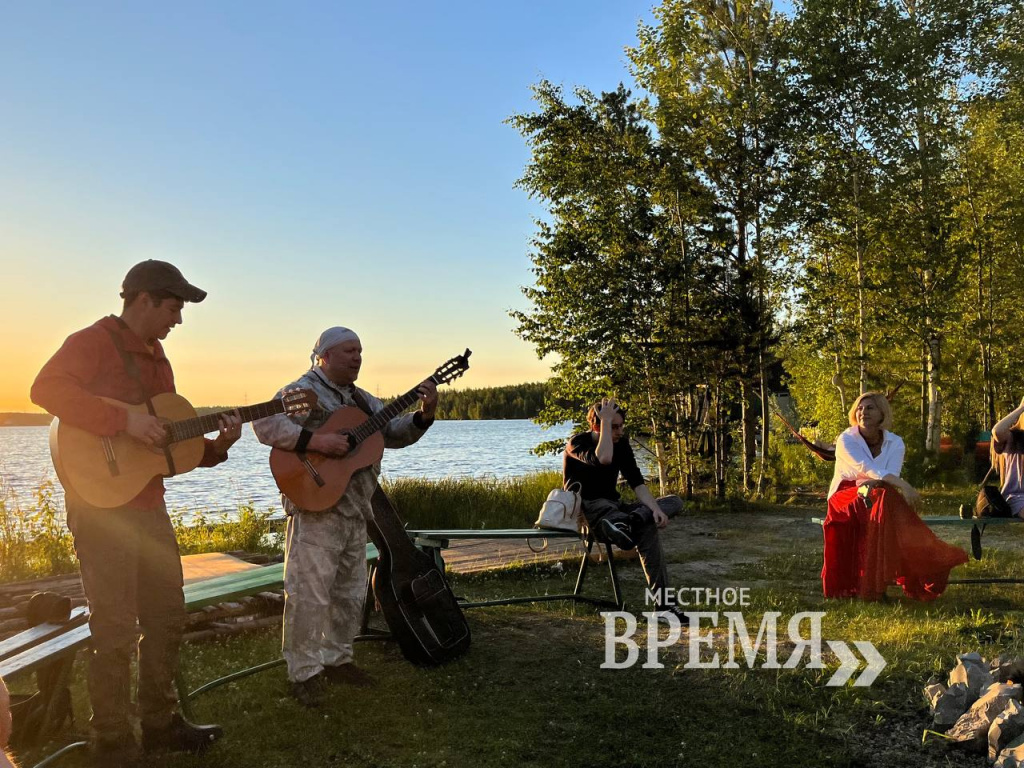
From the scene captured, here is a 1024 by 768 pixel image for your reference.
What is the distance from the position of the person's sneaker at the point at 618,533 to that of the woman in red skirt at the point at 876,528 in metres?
1.57

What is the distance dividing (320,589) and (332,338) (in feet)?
4.20

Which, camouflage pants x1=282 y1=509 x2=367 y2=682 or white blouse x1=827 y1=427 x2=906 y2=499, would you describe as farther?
white blouse x1=827 y1=427 x2=906 y2=499

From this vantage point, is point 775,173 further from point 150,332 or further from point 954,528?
point 150,332

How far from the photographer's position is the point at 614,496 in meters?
5.98

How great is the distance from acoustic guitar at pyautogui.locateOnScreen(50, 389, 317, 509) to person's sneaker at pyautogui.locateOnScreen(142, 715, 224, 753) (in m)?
0.98

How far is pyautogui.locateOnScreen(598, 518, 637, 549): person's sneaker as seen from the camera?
18.2ft

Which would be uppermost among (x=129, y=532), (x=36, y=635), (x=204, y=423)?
(x=204, y=423)

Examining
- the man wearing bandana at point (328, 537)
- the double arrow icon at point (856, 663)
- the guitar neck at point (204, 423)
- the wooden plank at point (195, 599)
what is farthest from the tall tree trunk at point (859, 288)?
the guitar neck at point (204, 423)

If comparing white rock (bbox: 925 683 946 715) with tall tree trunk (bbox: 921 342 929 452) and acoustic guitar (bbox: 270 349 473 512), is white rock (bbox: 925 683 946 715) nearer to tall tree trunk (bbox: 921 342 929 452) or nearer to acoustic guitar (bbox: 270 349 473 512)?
acoustic guitar (bbox: 270 349 473 512)

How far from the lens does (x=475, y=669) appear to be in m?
4.53

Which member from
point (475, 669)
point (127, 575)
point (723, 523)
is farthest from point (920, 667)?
point (723, 523)

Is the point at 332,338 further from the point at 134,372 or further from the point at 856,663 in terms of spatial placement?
the point at 856,663

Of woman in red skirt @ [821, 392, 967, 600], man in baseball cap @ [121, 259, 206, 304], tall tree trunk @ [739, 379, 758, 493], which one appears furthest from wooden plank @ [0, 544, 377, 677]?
tall tree trunk @ [739, 379, 758, 493]

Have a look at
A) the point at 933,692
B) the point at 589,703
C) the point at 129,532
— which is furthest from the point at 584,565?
the point at 129,532
